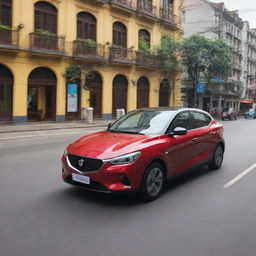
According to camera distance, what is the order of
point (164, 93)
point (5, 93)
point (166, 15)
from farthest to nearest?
point (164, 93)
point (166, 15)
point (5, 93)

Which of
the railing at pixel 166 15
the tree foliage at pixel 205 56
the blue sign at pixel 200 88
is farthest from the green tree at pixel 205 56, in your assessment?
the railing at pixel 166 15

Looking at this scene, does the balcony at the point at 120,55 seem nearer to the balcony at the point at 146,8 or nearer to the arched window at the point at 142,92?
the arched window at the point at 142,92

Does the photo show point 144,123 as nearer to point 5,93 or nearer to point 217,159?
point 217,159

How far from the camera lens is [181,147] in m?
5.86

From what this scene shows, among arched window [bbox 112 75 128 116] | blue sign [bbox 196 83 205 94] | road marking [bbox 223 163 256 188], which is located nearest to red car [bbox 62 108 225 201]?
road marking [bbox 223 163 256 188]

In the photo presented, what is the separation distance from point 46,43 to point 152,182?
1737cm

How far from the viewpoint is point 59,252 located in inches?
132

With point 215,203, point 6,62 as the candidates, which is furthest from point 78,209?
point 6,62

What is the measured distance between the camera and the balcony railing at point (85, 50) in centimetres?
2216

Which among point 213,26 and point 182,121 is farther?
point 213,26

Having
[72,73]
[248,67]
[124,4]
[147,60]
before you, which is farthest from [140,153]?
[248,67]

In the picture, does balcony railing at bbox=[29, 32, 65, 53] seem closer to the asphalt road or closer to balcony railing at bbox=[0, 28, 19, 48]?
balcony railing at bbox=[0, 28, 19, 48]

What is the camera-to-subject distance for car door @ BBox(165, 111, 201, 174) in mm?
5578

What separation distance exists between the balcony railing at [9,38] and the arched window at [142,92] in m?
12.6
